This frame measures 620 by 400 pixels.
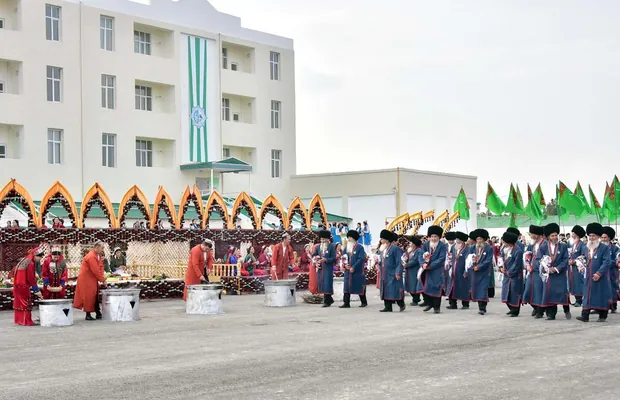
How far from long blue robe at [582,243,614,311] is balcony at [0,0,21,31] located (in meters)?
27.5

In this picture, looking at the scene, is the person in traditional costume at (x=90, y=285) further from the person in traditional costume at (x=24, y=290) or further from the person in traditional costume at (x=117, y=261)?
the person in traditional costume at (x=117, y=261)

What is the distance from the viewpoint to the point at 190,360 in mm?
11891

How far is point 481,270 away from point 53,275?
828 centimetres

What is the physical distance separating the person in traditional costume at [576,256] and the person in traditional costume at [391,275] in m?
3.34

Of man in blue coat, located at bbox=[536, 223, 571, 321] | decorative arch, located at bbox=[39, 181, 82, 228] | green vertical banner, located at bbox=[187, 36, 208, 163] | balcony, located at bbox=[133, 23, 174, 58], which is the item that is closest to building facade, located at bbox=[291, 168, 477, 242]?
green vertical banner, located at bbox=[187, 36, 208, 163]

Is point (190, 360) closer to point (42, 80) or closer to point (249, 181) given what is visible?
point (42, 80)

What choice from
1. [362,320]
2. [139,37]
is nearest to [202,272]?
[362,320]

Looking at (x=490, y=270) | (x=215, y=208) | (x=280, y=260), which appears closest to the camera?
(x=490, y=270)

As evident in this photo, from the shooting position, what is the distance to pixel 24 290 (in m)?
17.0

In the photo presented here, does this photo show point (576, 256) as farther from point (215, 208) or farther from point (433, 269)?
point (215, 208)

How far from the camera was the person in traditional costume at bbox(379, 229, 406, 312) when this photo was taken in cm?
1959

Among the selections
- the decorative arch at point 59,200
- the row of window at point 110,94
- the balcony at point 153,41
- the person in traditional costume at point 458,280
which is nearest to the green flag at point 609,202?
the row of window at point 110,94

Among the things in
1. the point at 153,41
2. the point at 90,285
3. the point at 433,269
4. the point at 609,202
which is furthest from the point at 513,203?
the point at 90,285

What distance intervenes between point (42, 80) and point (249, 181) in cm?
1121
